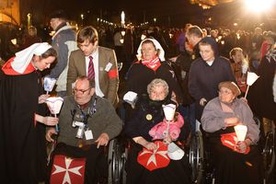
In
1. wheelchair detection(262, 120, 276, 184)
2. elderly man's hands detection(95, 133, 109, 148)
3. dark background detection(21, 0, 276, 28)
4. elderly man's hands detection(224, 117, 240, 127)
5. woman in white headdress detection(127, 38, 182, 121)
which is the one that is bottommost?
wheelchair detection(262, 120, 276, 184)

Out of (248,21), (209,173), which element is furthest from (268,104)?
(248,21)

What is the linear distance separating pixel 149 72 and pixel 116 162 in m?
1.67

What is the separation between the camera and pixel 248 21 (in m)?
28.1

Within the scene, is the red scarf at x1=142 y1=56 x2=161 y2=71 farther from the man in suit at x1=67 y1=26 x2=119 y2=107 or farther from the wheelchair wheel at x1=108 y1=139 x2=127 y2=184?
the wheelchair wheel at x1=108 y1=139 x2=127 y2=184

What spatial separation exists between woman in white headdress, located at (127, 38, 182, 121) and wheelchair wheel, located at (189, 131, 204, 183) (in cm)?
92

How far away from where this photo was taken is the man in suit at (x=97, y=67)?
5819 mm

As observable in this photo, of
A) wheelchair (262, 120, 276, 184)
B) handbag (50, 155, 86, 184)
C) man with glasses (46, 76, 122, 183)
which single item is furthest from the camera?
wheelchair (262, 120, 276, 184)

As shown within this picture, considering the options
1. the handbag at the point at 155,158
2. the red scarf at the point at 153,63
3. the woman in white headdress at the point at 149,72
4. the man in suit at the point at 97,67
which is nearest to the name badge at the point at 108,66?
the man in suit at the point at 97,67

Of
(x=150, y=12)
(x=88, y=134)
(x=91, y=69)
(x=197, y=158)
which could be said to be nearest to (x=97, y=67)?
(x=91, y=69)

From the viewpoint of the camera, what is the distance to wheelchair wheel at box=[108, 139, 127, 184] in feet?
16.0

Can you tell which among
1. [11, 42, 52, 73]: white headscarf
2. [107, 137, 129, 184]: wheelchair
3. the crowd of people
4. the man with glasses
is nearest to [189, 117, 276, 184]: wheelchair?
the crowd of people

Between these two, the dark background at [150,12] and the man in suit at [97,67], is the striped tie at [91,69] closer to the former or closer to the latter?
the man in suit at [97,67]

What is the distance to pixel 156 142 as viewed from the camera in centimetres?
521

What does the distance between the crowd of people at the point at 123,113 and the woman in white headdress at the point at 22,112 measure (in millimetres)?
12
